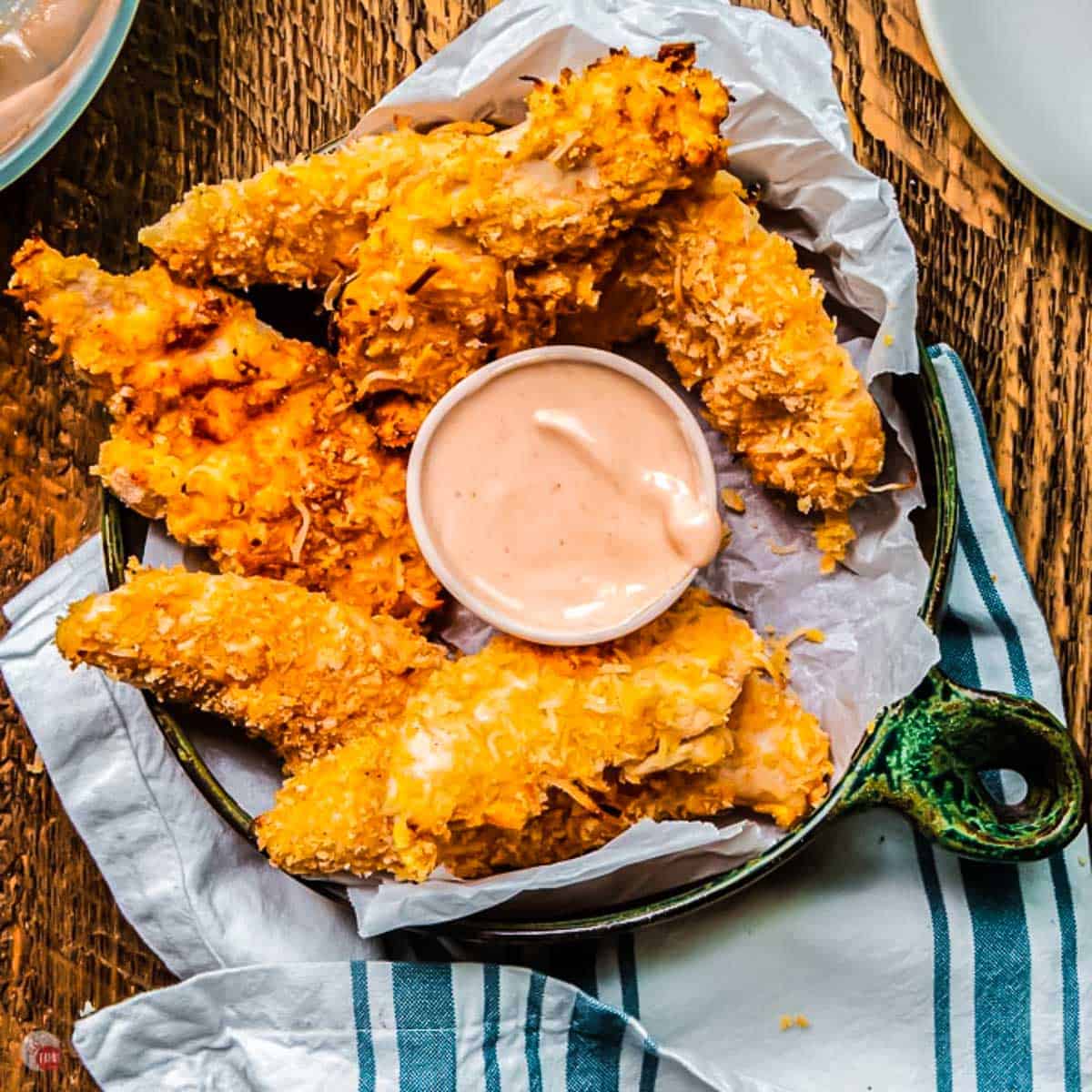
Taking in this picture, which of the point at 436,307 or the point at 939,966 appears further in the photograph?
the point at 939,966

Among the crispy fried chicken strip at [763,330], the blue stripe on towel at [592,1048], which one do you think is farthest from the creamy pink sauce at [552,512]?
the blue stripe on towel at [592,1048]

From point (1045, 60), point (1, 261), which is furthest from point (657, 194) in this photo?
point (1, 261)

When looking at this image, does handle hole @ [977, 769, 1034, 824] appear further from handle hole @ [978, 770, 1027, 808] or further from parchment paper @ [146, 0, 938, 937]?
parchment paper @ [146, 0, 938, 937]

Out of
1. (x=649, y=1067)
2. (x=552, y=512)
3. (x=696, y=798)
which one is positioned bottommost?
(x=649, y=1067)

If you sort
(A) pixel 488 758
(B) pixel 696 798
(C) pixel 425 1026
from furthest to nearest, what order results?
(C) pixel 425 1026 < (B) pixel 696 798 < (A) pixel 488 758

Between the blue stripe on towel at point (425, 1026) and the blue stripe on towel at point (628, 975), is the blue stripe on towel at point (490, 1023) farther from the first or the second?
the blue stripe on towel at point (628, 975)

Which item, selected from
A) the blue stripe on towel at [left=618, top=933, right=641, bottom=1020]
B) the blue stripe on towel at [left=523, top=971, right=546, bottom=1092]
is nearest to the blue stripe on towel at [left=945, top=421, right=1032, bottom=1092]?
the blue stripe on towel at [left=618, top=933, right=641, bottom=1020]

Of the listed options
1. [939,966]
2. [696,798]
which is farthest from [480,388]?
[939,966]

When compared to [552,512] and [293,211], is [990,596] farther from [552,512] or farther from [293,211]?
[293,211]
